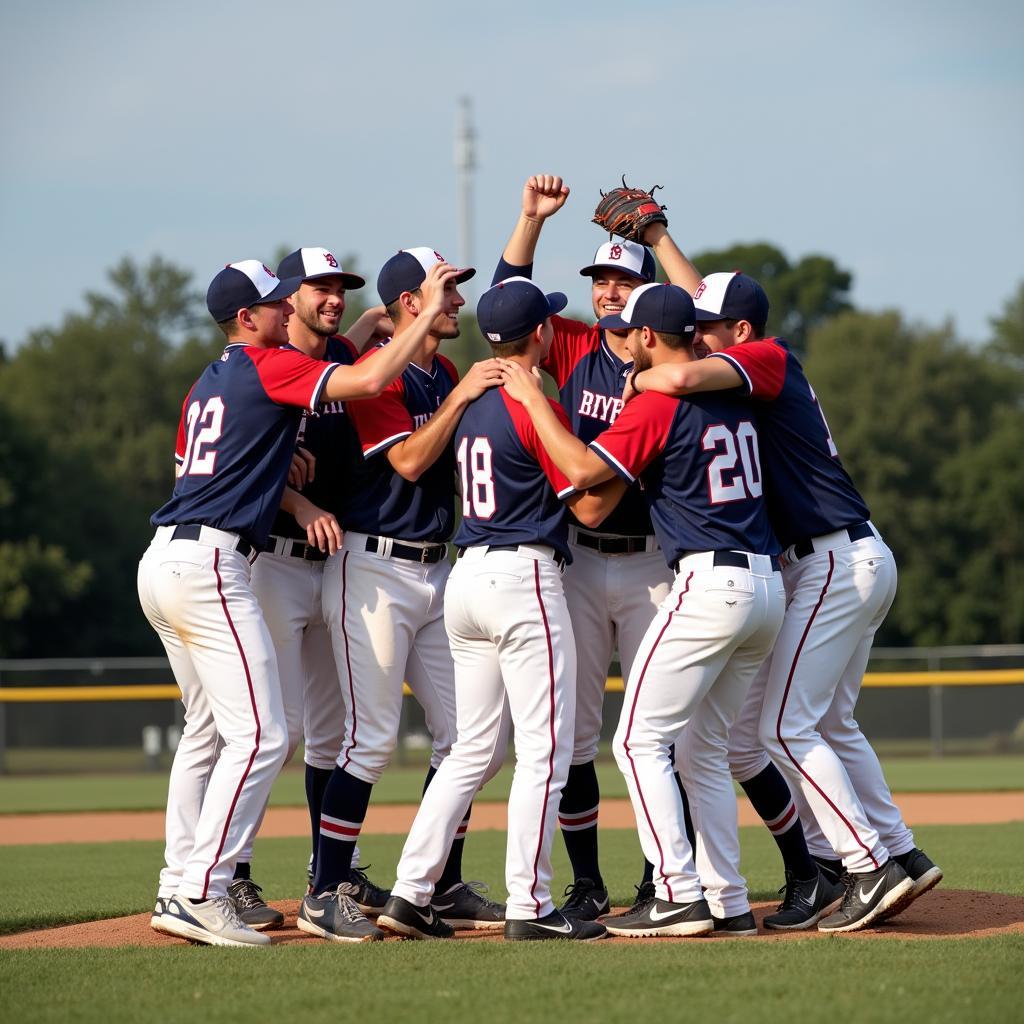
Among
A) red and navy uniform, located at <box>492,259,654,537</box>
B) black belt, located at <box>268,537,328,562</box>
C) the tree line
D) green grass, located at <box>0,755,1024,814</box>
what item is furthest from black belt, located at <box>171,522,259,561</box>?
the tree line

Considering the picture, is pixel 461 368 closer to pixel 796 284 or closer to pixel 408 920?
pixel 796 284

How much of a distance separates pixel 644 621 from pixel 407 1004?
222cm

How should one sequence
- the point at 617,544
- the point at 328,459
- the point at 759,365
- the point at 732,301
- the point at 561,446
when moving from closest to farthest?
the point at 561,446, the point at 759,365, the point at 732,301, the point at 617,544, the point at 328,459

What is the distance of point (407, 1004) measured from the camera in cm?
398

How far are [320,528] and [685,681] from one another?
1.53 m

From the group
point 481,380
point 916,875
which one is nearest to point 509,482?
point 481,380

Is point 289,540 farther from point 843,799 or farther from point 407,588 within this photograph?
point 843,799

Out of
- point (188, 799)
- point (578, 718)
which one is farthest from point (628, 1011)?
point (188, 799)

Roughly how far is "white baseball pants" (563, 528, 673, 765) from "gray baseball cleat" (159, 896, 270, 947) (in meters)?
1.44

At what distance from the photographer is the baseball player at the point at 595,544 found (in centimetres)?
581

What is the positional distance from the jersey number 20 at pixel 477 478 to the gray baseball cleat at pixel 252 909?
178 cm

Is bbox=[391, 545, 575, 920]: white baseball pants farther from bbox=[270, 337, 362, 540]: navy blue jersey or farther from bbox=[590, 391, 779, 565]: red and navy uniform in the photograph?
bbox=[270, 337, 362, 540]: navy blue jersey

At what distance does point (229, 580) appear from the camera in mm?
5434

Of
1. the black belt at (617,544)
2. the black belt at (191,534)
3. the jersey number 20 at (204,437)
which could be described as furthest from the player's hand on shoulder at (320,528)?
the black belt at (617,544)
